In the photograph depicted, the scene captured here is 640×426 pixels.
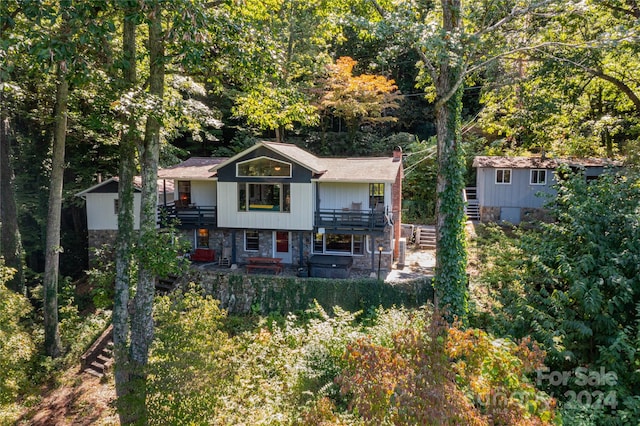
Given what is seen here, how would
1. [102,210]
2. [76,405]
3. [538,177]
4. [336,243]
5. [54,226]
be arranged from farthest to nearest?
[538,177]
[102,210]
[336,243]
[54,226]
[76,405]

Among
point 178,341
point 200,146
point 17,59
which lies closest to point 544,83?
point 178,341

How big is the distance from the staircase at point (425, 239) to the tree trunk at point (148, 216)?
584 inches

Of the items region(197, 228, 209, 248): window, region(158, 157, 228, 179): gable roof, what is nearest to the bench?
region(197, 228, 209, 248): window

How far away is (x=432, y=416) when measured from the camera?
14.3ft

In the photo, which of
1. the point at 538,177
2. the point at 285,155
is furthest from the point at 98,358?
the point at 538,177

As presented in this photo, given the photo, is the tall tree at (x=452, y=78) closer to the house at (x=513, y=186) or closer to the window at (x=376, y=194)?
the window at (x=376, y=194)

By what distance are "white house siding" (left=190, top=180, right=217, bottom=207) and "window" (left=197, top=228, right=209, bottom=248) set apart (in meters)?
1.37

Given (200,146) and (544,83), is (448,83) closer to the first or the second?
(544,83)

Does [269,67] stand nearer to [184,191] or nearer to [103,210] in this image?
[184,191]

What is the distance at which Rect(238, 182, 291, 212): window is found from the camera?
59.9ft

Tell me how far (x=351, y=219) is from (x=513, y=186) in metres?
10.9

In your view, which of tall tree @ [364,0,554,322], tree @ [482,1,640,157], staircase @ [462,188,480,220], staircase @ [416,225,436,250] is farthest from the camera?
staircase @ [462,188,480,220]

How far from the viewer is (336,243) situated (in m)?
19.0

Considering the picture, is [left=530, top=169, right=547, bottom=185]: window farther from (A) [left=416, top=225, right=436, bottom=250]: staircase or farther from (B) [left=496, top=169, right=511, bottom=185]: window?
(A) [left=416, top=225, right=436, bottom=250]: staircase
